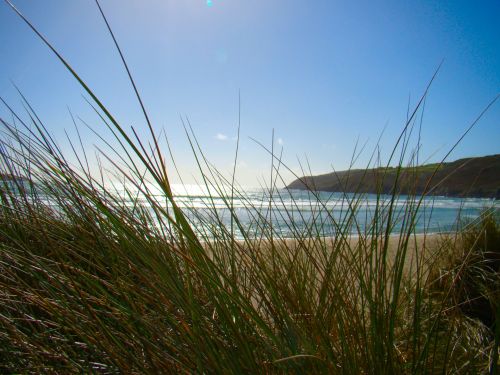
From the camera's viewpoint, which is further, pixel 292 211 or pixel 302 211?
pixel 302 211

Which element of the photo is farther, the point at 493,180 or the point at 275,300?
the point at 493,180

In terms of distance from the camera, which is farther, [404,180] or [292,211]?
[292,211]

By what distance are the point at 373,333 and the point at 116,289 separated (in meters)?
0.60

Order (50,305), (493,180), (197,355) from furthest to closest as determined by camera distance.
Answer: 1. (493,180)
2. (50,305)
3. (197,355)

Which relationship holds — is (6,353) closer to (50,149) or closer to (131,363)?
Result: (131,363)

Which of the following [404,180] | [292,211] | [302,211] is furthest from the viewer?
[302,211]

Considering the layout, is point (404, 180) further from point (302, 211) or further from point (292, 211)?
point (302, 211)

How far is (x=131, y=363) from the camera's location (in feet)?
2.48

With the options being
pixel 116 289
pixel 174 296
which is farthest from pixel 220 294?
pixel 116 289

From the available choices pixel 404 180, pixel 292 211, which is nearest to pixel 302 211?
pixel 292 211

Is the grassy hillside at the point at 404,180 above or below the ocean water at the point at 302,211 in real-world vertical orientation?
above

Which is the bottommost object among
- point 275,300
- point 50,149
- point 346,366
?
point 346,366

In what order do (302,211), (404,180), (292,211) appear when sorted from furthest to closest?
(302,211), (292,211), (404,180)

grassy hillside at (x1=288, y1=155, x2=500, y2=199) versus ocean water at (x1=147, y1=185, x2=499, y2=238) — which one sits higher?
grassy hillside at (x1=288, y1=155, x2=500, y2=199)
